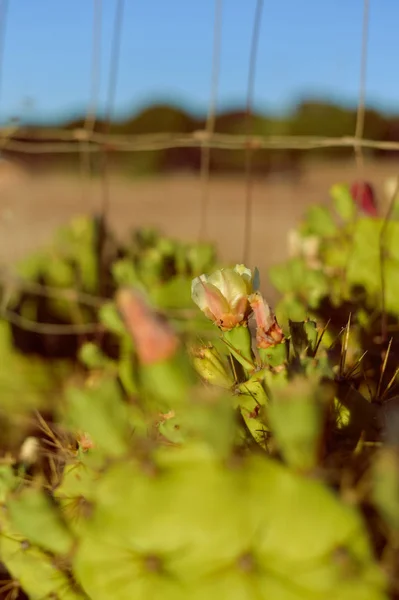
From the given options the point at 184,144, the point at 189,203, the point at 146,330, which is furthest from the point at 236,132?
the point at 146,330

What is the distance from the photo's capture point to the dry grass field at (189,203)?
1083 cm

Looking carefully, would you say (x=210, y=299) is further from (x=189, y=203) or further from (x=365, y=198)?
(x=189, y=203)

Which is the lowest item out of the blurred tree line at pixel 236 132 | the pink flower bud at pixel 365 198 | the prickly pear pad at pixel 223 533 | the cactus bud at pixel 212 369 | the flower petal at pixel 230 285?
the prickly pear pad at pixel 223 533

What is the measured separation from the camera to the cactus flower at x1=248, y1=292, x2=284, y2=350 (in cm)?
111

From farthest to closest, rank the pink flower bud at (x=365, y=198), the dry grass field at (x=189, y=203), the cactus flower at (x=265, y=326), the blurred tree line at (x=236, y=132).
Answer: the blurred tree line at (x=236, y=132)
the dry grass field at (x=189, y=203)
the pink flower bud at (x=365, y=198)
the cactus flower at (x=265, y=326)

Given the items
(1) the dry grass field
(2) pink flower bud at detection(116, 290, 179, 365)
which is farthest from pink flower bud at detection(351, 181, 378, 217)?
(1) the dry grass field

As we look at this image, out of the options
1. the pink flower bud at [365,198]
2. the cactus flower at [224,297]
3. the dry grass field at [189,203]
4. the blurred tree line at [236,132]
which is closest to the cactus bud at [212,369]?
the cactus flower at [224,297]

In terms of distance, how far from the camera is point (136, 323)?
75 cm

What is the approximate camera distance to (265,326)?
112 centimetres

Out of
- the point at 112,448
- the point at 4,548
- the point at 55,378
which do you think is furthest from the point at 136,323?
the point at 55,378

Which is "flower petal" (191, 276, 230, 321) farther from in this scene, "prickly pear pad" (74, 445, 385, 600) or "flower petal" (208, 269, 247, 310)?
"prickly pear pad" (74, 445, 385, 600)

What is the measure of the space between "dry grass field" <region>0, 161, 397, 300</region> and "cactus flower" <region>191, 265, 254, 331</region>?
638 centimetres

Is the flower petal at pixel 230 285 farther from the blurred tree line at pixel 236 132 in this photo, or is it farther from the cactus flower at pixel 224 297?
the blurred tree line at pixel 236 132

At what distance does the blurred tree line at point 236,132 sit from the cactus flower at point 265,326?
16246mm
